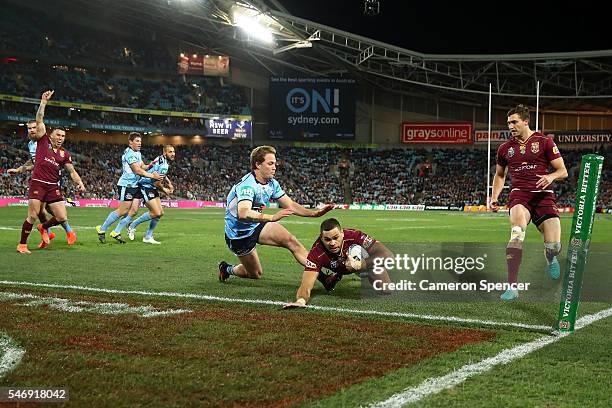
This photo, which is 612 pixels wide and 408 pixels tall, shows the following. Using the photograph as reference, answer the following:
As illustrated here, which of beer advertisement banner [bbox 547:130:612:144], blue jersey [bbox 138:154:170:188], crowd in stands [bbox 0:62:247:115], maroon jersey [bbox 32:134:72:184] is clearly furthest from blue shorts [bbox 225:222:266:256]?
beer advertisement banner [bbox 547:130:612:144]

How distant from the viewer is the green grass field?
351cm

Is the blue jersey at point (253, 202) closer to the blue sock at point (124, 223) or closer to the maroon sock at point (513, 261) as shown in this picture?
the maroon sock at point (513, 261)

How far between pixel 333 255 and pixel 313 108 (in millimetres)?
49388

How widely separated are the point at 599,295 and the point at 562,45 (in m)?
48.3

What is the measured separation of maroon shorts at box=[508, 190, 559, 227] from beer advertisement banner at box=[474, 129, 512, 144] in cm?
4814

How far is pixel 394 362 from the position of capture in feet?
13.7

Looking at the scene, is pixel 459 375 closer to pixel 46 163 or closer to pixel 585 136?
pixel 46 163

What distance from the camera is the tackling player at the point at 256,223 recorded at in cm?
746

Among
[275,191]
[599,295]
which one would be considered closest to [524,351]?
[599,295]

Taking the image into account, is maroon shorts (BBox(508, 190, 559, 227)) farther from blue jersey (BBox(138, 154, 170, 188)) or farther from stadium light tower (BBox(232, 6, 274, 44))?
stadium light tower (BBox(232, 6, 274, 44))

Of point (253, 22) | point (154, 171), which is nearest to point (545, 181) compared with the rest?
point (154, 171)

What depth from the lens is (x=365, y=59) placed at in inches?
1877

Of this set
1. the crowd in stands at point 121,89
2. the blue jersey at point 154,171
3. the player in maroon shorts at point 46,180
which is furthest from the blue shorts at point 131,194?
the crowd in stands at point 121,89

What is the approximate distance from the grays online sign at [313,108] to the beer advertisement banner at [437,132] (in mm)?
7343
